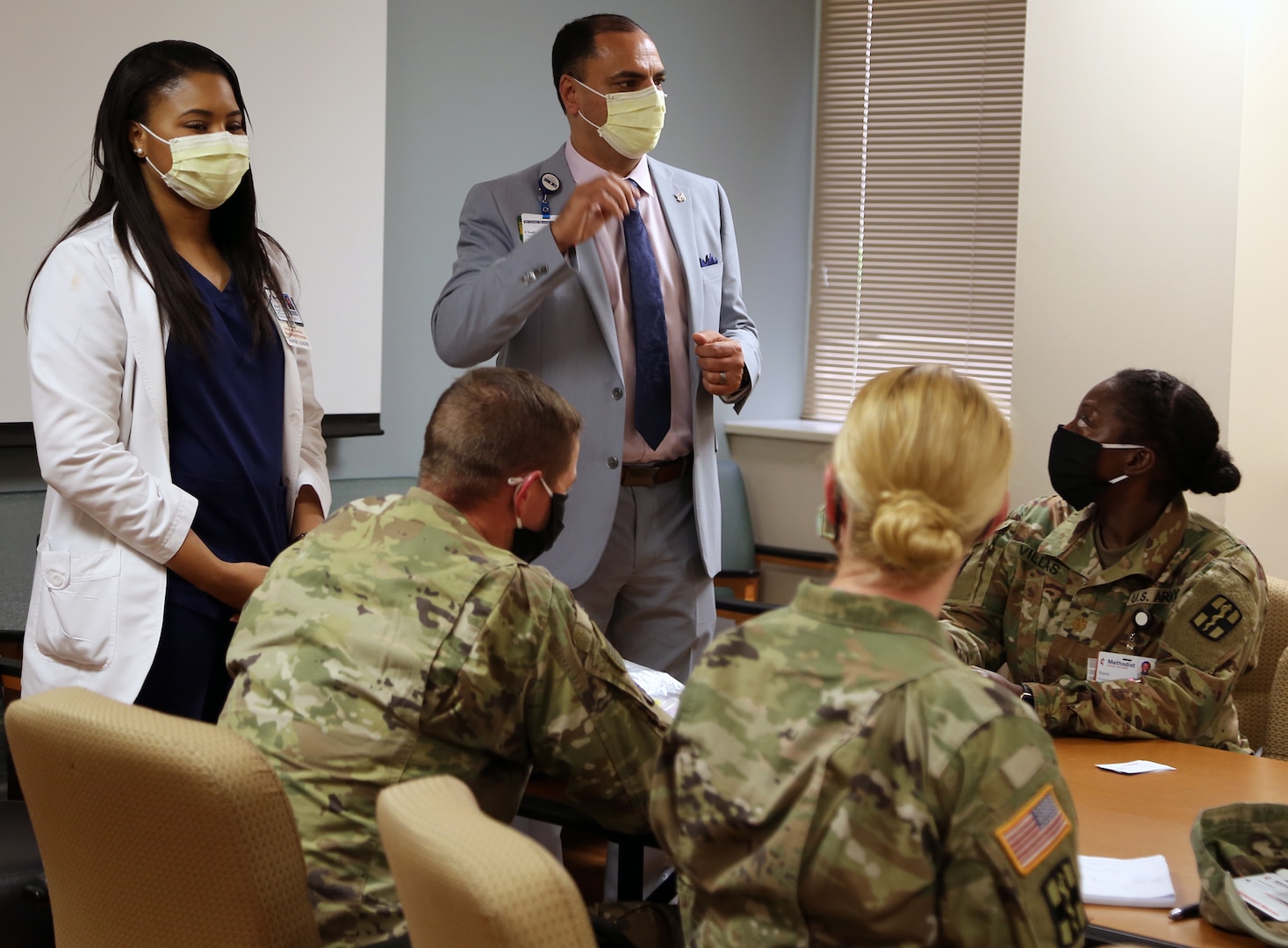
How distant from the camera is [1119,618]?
2.25 meters

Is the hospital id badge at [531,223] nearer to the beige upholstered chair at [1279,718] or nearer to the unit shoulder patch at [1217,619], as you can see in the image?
the unit shoulder patch at [1217,619]

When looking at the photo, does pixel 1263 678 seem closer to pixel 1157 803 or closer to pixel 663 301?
pixel 1157 803

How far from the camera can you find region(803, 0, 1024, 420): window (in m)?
4.82

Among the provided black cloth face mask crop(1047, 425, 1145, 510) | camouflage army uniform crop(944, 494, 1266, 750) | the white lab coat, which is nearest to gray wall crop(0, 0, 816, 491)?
the white lab coat

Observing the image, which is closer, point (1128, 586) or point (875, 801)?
point (875, 801)

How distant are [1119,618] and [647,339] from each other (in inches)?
40.9

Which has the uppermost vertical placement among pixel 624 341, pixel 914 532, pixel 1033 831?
pixel 624 341

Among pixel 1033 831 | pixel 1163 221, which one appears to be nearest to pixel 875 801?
pixel 1033 831

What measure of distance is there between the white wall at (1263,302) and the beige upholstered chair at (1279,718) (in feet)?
4.56

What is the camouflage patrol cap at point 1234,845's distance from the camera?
1366mm

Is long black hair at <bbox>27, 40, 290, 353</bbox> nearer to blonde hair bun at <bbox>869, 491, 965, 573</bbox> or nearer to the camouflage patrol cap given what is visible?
blonde hair bun at <bbox>869, 491, 965, 573</bbox>

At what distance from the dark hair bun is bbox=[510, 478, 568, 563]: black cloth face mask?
1.20 metres

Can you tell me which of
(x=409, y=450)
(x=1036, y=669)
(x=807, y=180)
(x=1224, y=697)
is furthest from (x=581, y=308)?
(x=807, y=180)

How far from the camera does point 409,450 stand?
4047mm
